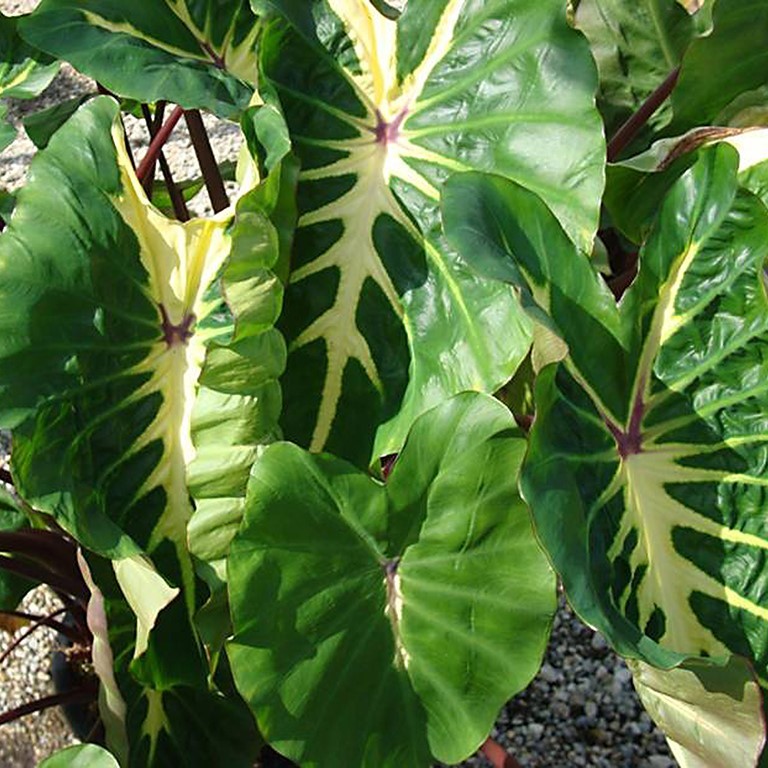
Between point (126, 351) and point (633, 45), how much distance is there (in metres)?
0.78

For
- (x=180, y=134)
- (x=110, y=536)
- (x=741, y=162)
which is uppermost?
(x=741, y=162)

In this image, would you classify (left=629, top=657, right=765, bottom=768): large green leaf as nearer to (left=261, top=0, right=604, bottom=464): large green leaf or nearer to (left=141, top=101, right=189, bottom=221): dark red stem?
(left=261, top=0, right=604, bottom=464): large green leaf

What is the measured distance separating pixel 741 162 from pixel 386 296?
36 cm

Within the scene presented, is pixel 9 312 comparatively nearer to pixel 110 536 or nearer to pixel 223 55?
pixel 110 536

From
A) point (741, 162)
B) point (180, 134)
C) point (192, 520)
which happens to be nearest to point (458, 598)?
point (192, 520)

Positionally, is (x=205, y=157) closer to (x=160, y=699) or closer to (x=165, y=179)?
(x=165, y=179)

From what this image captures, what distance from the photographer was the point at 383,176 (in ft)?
3.75

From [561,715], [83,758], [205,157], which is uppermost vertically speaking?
[205,157]

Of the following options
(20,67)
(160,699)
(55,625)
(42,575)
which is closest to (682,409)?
(160,699)

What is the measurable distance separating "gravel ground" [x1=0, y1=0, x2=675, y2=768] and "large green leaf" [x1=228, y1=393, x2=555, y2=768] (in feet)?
1.87

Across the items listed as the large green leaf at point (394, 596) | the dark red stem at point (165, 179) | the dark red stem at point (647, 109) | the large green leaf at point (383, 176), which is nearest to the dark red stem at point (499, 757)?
the large green leaf at point (394, 596)

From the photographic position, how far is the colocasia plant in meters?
0.92

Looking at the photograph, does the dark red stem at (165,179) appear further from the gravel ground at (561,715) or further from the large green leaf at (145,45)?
the gravel ground at (561,715)

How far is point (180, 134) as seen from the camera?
105 inches
